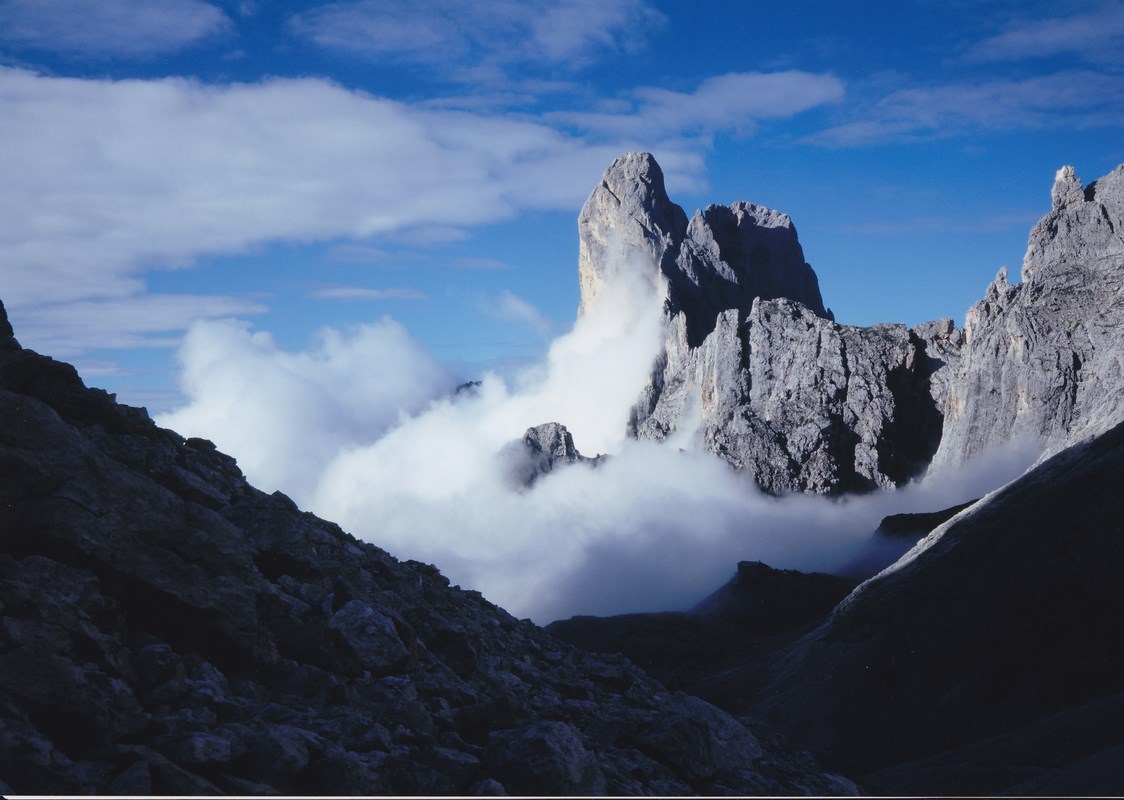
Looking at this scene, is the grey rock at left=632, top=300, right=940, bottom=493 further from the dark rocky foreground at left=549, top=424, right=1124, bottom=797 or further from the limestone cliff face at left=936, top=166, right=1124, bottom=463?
the dark rocky foreground at left=549, top=424, right=1124, bottom=797

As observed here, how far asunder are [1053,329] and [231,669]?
127 m

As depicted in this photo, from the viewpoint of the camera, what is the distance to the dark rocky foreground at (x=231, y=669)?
13781 millimetres

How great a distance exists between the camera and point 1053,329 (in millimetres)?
124500

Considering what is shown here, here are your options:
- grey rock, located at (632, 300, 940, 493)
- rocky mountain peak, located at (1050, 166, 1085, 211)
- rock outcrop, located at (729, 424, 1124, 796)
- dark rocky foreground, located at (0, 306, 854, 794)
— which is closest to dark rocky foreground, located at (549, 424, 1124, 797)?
rock outcrop, located at (729, 424, 1124, 796)

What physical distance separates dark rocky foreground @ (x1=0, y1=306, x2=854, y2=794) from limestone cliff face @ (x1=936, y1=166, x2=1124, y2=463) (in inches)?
4019

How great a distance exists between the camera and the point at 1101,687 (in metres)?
50.0

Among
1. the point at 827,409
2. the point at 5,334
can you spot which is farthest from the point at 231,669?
the point at 827,409

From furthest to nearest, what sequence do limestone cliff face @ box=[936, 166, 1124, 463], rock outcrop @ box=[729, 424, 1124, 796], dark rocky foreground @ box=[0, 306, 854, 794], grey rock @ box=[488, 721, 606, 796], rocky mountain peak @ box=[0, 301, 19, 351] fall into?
limestone cliff face @ box=[936, 166, 1124, 463] → rock outcrop @ box=[729, 424, 1124, 796] → rocky mountain peak @ box=[0, 301, 19, 351] → grey rock @ box=[488, 721, 606, 796] → dark rocky foreground @ box=[0, 306, 854, 794]

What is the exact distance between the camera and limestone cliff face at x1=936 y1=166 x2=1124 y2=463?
119188 millimetres

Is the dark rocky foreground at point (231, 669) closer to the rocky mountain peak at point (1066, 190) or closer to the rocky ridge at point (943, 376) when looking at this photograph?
the rocky ridge at point (943, 376)

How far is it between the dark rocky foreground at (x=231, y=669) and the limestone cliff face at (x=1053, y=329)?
10209 cm

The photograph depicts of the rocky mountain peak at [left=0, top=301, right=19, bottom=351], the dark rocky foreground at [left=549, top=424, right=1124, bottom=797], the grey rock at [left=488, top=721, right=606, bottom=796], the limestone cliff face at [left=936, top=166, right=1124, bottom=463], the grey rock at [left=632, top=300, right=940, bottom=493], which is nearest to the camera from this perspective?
the grey rock at [left=488, top=721, right=606, bottom=796]

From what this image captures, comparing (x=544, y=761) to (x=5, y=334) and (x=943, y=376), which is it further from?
(x=943, y=376)

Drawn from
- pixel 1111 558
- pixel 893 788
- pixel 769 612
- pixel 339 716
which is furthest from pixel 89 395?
pixel 769 612
